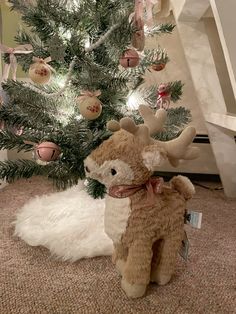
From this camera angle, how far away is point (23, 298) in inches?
23.7

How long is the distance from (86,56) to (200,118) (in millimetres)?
767

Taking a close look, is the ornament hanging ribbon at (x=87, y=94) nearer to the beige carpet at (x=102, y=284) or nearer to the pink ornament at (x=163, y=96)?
the pink ornament at (x=163, y=96)

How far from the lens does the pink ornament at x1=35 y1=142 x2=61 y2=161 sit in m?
0.73

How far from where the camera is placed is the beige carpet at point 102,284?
585 millimetres

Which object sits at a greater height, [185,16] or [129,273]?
[185,16]

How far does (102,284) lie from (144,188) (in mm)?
216

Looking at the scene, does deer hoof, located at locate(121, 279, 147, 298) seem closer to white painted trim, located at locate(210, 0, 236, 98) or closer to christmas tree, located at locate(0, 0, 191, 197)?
christmas tree, located at locate(0, 0, 191, 197)

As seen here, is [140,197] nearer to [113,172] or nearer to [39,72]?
[113,172]

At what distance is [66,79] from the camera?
86 cm

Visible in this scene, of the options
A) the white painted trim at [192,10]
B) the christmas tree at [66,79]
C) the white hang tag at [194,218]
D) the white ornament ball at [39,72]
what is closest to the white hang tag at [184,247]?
the white hang tag at [194,218]

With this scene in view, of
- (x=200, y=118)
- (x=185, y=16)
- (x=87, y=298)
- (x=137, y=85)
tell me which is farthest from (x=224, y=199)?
(x=87, y=298)

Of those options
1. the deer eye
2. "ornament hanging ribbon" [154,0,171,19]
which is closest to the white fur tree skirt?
the deer eye

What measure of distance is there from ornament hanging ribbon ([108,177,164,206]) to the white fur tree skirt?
0.70 feet

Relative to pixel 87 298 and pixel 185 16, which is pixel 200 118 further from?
pixel 87 298
